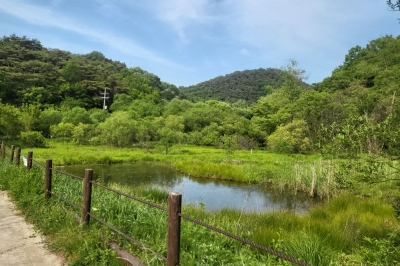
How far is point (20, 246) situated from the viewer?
4.12 meters

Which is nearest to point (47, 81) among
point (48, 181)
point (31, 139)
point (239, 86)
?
point (31, 139)

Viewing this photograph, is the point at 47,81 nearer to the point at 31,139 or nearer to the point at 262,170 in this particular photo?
the point at 31,139

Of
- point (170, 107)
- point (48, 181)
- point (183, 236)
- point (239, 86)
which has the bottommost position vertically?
point (183, 236)

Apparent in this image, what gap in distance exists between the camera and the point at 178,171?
2228 centimetres

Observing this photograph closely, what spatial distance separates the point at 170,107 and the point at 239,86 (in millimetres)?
59505

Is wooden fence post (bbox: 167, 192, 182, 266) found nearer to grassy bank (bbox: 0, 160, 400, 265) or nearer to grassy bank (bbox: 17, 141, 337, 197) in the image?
grassy bank (bbox: 0, 160, 400, 265)

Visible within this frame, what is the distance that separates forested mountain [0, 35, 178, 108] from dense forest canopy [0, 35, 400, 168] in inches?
6.9

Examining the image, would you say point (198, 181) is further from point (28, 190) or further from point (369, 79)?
point (369, 79)

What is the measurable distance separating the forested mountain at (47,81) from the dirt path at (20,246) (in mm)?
48953

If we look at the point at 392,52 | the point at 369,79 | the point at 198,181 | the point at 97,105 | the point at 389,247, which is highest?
the point at 392,52

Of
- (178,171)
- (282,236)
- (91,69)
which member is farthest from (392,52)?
(91,69)

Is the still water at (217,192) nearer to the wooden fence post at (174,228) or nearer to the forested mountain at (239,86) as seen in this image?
the wooden fence post at (174,228)

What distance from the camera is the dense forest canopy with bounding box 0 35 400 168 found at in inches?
1382

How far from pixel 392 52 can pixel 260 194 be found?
44484mm
